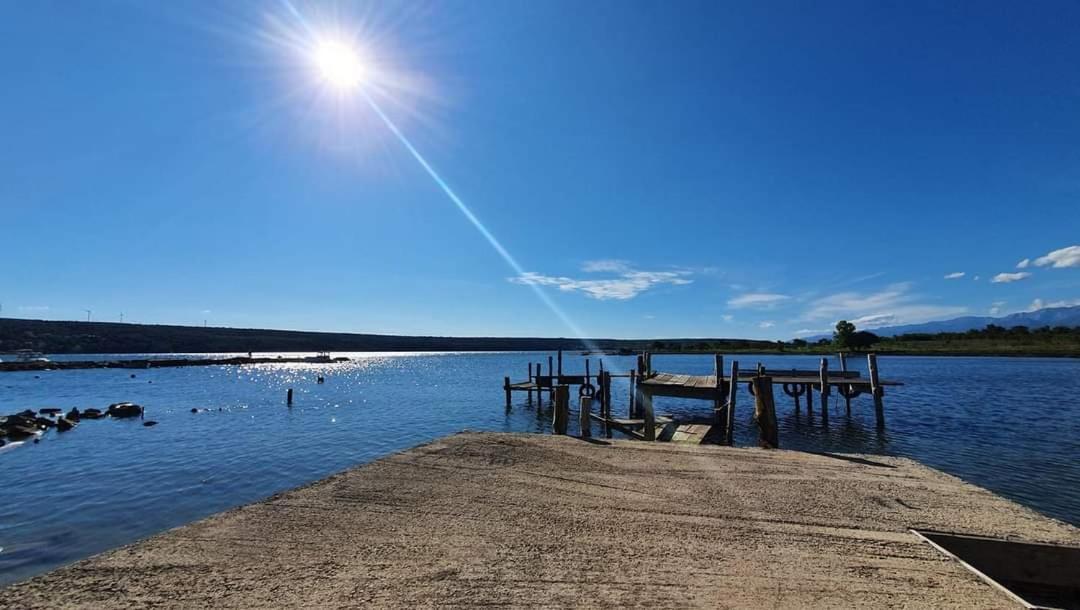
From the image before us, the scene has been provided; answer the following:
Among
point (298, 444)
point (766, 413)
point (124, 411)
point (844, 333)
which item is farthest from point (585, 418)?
point (844, 333)

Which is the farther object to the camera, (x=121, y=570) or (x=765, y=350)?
(x=765, y=350)

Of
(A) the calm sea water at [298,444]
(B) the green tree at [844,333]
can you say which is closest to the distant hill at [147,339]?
(B) the green tree at [844,333]

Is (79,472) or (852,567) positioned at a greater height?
(852,567)

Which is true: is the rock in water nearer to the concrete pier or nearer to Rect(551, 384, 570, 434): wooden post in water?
the concrete pier

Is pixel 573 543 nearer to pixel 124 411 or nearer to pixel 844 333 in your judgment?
pixel 124 411

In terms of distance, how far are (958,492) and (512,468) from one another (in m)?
7.86

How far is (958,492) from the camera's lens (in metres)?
8.38

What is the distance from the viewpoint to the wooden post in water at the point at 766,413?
1226 cm

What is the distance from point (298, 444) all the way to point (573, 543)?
18.7m

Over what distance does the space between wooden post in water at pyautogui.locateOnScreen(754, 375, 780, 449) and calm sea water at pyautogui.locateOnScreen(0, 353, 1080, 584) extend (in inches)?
247

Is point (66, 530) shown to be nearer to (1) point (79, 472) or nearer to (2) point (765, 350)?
(1) point (79, 472)

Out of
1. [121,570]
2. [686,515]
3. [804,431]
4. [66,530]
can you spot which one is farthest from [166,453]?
[804,431]

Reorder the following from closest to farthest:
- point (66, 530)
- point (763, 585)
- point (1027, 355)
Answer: point (763, 585) < point (66, 530) < point (1027, 355)

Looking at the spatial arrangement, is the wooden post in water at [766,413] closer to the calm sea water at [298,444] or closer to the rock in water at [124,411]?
the calm sea water at [298,444]
